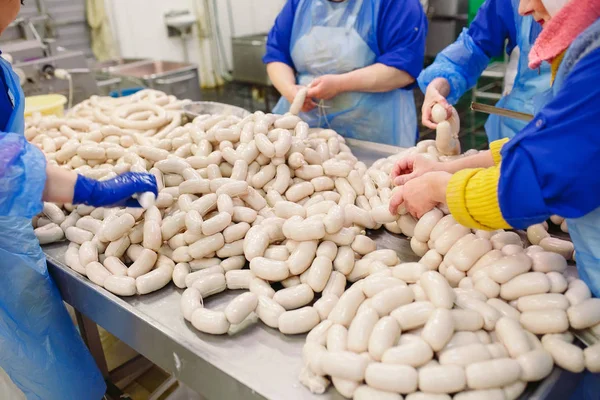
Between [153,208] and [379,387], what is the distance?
2.86 ft

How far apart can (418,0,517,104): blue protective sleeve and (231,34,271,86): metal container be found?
409 centimetres

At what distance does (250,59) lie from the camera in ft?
20.5

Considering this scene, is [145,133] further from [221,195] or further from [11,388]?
[11,388]

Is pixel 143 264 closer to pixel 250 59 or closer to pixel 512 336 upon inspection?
pixel 512 336

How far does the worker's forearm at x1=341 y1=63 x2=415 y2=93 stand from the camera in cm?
231

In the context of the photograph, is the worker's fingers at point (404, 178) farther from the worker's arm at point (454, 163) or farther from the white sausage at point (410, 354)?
the white sausage at point (410, 354)

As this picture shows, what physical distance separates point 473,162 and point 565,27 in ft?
1.69

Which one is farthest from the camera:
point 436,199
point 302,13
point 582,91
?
point 302,13

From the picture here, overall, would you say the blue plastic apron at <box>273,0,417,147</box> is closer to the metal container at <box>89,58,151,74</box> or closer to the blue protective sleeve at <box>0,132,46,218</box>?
the blue protective sleeve at <box>0,132,46,218</box>

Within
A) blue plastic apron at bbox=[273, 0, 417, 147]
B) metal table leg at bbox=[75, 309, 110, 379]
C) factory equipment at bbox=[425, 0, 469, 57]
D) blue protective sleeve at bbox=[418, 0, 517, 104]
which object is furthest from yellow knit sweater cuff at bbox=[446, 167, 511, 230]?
factory equipment at bbox=[425, 0, 469, 57]

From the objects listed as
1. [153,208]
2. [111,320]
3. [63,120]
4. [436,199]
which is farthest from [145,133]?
[436,199]

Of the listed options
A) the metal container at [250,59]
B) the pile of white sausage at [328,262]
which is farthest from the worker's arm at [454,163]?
the metal container at [250,59]

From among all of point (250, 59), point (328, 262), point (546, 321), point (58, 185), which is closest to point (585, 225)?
point (546, 321)

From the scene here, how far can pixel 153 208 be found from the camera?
1.50 m
